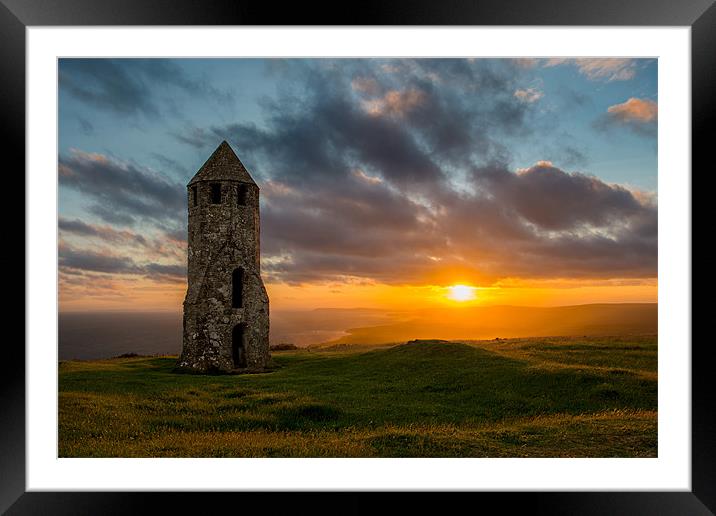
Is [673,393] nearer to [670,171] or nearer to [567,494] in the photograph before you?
[567,494]

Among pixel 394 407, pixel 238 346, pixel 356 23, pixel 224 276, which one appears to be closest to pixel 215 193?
pixel 224 276

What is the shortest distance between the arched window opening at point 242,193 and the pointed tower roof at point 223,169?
1.16 feet

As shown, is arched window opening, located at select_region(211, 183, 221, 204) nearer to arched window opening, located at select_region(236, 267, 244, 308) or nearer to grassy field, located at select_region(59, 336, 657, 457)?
arched window opening, located at select_region(236, 267, 244, 308)

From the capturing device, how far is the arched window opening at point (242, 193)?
93.5ft

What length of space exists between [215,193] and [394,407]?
17106 millimetres

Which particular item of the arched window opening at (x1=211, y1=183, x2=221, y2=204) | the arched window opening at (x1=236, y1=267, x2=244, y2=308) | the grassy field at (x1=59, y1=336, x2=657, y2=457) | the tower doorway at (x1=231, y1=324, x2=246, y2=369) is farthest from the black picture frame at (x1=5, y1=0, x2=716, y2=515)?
the arched window opening at (x1=211, y1=183, x2=221, y2=204)

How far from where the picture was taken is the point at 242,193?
2864cm

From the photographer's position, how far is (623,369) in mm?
18984

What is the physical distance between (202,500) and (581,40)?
10.00 m

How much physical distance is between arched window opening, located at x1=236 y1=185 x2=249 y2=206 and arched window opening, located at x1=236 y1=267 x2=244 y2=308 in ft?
12.0

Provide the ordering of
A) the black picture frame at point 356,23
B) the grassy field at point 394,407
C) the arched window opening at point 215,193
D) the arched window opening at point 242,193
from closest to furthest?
the black picture frame at point 356,23 → the grassy field at point 394,407 → the arched window opening at point 215,193 → the arched window opening at point 242,193

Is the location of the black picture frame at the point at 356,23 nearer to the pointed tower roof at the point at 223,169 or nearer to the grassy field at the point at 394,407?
the grassy field at the point at 394,407

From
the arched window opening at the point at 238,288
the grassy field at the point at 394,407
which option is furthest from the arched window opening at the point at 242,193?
the grassy field at the point at 394,407

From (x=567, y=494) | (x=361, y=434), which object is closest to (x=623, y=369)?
(x=361, y=434)
